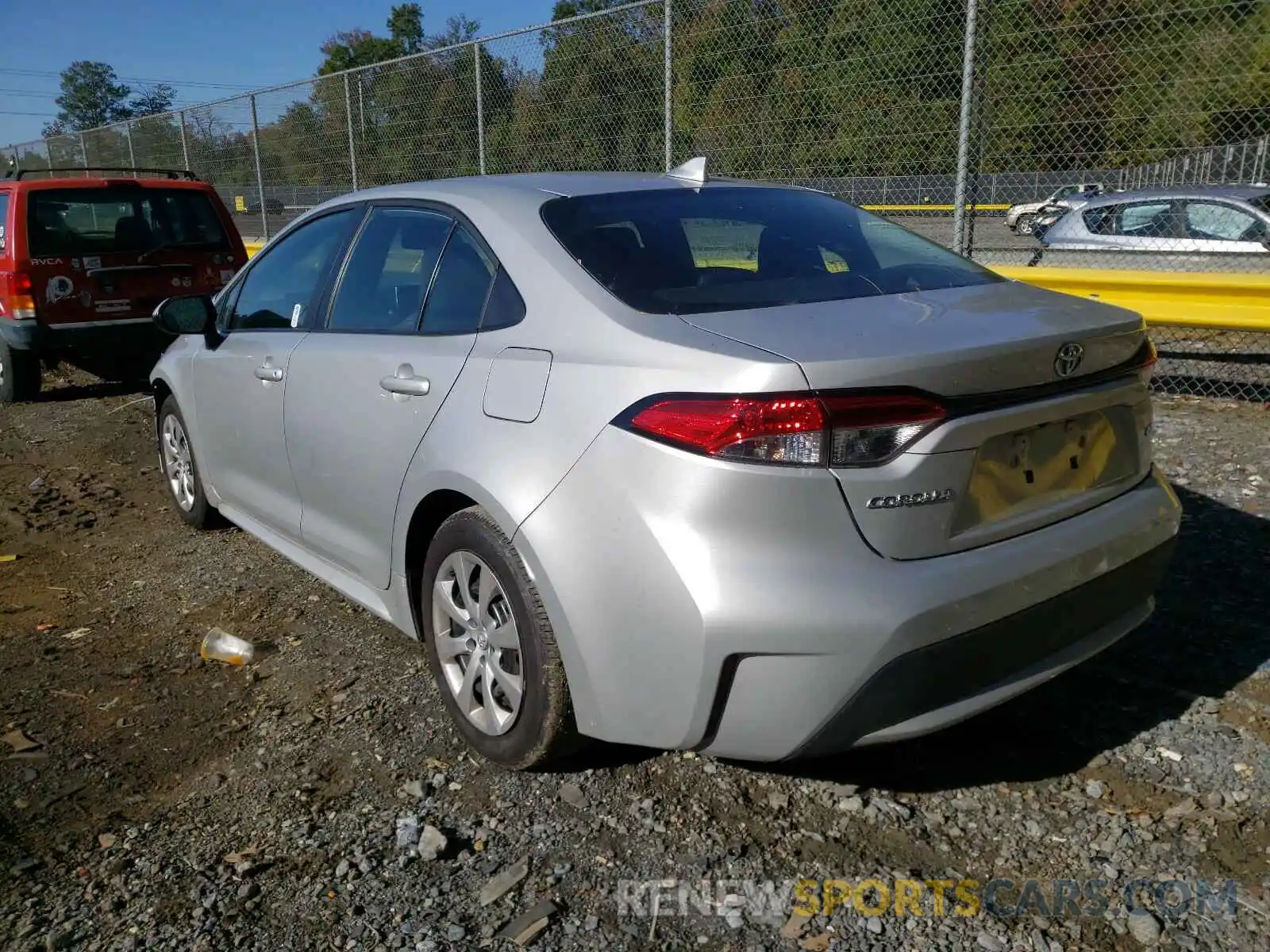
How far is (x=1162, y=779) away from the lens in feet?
9.19

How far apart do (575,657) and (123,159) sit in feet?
67.3

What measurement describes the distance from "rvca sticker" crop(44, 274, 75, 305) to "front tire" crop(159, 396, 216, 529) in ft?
12.5

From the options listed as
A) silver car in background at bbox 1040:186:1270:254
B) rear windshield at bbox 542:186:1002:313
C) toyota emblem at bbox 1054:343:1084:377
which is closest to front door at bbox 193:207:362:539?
rear windshield at bbox 542:186:1002:313

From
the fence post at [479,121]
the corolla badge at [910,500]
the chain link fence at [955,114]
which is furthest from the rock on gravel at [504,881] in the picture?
the fence post at [479,121]

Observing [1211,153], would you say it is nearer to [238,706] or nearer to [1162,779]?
[1162,779]

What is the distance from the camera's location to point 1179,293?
6.45m

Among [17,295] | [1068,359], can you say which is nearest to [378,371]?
[1068,359]

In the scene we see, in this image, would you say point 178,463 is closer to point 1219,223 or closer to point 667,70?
point 667,70

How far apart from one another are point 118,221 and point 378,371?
6624 millimetres

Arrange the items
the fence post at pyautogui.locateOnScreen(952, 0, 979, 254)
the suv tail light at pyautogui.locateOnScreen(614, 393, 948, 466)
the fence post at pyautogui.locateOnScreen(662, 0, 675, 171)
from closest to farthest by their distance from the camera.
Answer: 1. the suv tail light at pyautogui.locateOnScreen(614, 393, 948, 466)
2. the fence post at pyautogui.locateOnScreen(952, 0, 979, 254)
3. the fence post at pyautogui.locateOnScreen(662, 0, 675, 171)

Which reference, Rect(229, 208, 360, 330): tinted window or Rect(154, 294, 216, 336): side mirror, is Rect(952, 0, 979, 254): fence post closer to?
Rect(229, 208, 360, 330): tinted window

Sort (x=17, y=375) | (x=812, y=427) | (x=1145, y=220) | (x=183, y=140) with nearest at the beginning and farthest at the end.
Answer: (x=812, y=427)
(x=17, y=375)
(x=1145, y=220)
(x=183, y=140)

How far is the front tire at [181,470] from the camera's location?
5020 mm

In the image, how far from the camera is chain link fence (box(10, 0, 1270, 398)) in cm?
654
